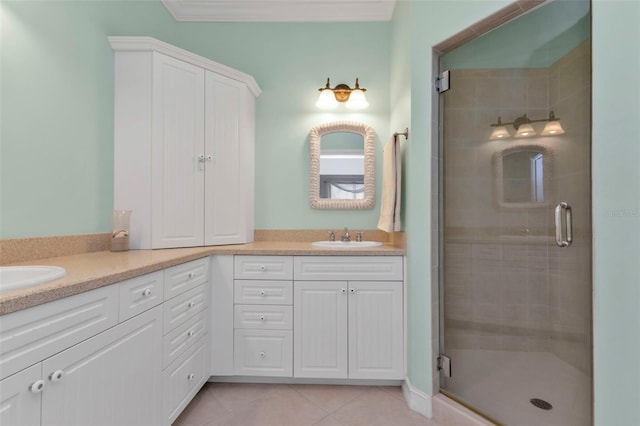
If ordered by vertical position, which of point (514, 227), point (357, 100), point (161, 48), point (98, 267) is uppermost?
point (161, 48)

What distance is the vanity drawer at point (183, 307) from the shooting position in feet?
4.88

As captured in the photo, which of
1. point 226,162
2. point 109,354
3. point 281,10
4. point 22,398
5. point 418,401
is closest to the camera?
Result: point 22,398

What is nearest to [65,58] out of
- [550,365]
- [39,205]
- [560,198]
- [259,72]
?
[39,205]

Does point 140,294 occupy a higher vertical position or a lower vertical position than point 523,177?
lower

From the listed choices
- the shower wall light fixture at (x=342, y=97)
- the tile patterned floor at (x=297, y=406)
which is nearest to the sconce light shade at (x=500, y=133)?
the shower wall light fixture at (x=342, y=97)

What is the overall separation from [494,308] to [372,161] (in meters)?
1.34

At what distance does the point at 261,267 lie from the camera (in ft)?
6.40

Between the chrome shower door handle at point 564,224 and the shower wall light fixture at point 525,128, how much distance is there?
1.17ft

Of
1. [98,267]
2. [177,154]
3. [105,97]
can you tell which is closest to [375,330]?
[98,267]

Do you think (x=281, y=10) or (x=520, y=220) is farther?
(x=281, y=10)

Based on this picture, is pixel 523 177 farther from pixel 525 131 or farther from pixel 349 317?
pixel 349 317

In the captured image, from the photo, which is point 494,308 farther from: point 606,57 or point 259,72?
point 259,72

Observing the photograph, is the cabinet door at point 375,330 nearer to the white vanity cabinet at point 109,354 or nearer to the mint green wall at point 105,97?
the mint green wall at point 105,97

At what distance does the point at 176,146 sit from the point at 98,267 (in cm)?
103
